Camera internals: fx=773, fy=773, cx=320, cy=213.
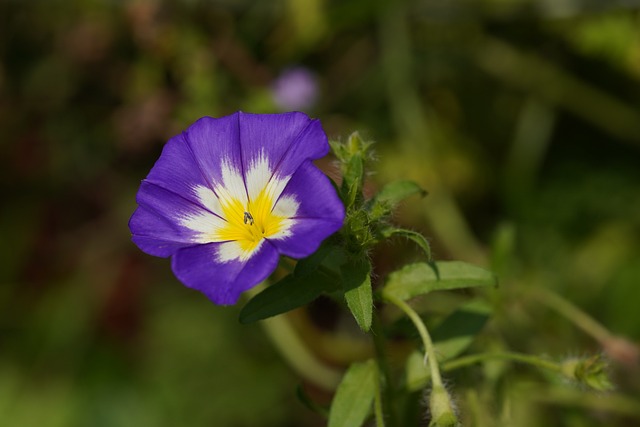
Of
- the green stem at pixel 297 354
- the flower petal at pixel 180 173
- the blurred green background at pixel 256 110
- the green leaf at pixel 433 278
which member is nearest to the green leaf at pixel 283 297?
the green leaf at pixel 433 278

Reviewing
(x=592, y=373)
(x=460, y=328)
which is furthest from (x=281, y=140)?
(x=592, y=373)

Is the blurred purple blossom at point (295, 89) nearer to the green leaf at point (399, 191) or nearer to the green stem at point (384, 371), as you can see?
the green leaf at point (399, 191)

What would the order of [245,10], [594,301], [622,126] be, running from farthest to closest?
[245,10] → [622,126] → [594,301]

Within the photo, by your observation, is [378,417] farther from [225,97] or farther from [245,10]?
[245,10]

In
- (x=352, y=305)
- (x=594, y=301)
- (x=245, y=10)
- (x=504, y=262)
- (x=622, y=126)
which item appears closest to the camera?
(x=352, y=305)

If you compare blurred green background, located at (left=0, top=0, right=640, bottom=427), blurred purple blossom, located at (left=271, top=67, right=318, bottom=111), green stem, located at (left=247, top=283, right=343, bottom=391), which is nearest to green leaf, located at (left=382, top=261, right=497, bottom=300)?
green stem, located at (left=247, top=283, right=343, bottom=391)

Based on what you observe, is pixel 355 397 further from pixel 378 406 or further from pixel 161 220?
pixel 161 220

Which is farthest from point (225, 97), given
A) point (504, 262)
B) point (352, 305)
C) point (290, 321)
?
point (352, 305)

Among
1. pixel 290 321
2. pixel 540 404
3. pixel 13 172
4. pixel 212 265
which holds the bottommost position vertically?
pixel 540 404
